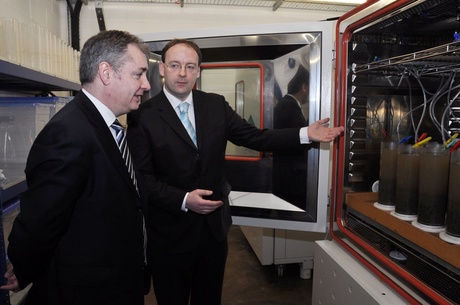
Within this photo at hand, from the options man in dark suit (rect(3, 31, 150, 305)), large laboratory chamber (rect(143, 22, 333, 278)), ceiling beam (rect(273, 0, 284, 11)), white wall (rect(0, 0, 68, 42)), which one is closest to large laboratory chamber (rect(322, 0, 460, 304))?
large laboratory chamber (rect(143, 22, 333, 278))

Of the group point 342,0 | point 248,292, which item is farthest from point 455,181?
point 342,0

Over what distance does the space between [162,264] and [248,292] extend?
53.9 inches

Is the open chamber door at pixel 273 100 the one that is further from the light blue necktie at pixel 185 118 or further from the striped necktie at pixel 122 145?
the striped necktie at pixel 122 145

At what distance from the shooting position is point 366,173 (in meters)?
1.42

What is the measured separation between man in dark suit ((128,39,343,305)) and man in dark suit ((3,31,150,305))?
0.84ft

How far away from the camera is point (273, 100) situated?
180 centimetres

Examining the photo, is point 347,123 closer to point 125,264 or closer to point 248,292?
point 125,264

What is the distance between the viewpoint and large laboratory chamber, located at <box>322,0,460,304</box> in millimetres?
949

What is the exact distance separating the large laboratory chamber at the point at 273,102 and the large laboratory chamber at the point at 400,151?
0.13 meters

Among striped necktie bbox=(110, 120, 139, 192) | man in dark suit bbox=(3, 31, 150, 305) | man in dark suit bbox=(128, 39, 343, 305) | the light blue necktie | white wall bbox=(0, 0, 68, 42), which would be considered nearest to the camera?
man in dark suit bbox=(3, 31, 150, 305)

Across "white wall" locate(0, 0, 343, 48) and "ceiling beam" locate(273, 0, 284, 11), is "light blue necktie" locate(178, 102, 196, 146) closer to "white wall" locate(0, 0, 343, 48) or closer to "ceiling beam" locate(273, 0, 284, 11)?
"white wall" locate(0, 0, 343, 48)

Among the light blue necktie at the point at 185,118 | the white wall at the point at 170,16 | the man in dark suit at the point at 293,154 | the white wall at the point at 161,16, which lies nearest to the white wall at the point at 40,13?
the white wall at the point at 161,16

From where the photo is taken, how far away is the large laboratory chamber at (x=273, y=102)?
1454 mm

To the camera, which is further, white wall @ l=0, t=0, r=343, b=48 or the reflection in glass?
white wall @ l=0, t=0, r=343, b=48
